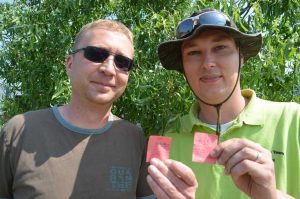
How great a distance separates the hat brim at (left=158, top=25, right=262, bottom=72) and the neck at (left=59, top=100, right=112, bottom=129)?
61 cm

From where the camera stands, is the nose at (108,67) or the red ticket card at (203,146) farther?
the nose at (108,67)

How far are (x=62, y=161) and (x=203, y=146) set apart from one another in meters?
1.00

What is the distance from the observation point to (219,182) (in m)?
2.81

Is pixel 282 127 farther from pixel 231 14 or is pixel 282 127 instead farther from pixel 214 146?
pixel 231 14

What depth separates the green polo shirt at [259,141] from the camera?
2.71 metres

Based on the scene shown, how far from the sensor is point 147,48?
423cm

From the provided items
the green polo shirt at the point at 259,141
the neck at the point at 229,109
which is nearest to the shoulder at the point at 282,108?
the green polo shirt at the point at 259,141

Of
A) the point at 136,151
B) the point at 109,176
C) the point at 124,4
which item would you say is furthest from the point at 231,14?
the point at 109,176

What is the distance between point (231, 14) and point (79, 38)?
149cm

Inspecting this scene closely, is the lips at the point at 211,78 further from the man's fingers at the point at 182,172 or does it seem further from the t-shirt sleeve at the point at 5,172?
the t-shirt sleeve at the point at 5,172

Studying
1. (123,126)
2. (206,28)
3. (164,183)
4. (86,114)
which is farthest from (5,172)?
(206,28)

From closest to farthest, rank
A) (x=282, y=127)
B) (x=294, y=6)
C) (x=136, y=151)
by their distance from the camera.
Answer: (x=282, y=127) < (x=136, y=151) < (x=294, y=6)

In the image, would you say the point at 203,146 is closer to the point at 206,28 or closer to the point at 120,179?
the point at 120,179

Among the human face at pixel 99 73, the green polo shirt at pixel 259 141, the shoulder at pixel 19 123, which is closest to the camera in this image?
the green polo shirt at pixel 259 141
